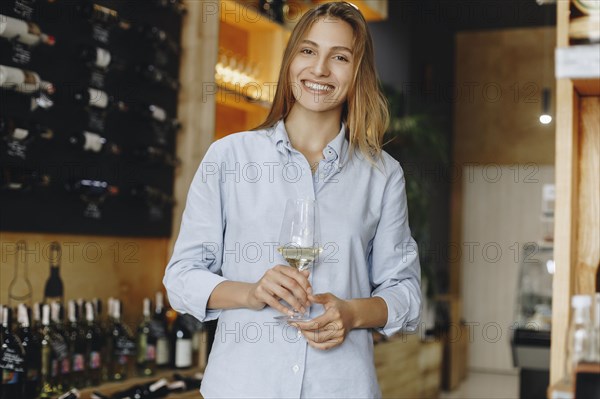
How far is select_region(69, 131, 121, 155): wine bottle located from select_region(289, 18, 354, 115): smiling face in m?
1.61

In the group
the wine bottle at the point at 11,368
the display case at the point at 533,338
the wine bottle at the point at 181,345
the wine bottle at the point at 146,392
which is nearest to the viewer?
the wine bottle at the point at 11,368

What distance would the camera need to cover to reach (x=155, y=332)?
11.3ft

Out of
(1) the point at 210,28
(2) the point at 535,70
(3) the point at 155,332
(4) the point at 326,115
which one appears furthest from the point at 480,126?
(4) the point at 326,115

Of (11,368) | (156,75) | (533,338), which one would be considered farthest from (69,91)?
(533,338)

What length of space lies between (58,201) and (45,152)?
20 centimetres

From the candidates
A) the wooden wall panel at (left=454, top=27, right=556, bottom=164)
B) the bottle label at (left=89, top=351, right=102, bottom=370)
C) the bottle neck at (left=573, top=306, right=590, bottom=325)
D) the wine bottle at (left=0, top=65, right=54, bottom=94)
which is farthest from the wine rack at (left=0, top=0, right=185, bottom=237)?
the wooden wall panel at (left=454, top=27, right=556, bottom=164)

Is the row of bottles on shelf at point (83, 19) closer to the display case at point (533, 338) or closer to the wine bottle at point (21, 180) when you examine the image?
the wine bottle at point (21, 180)

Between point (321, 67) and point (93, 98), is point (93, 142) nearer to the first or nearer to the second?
point (93, 98)

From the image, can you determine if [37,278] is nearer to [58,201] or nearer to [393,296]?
[58,201]

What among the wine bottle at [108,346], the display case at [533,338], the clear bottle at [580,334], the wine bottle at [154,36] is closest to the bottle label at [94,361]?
the wine bottle at [108,346]

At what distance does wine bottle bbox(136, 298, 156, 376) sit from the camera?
3.38 meters

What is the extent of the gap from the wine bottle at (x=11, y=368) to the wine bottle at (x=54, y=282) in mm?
393

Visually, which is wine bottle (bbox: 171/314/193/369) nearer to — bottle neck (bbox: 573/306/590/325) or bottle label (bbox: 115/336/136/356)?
bottle label (bbox: 115/336/136/356)

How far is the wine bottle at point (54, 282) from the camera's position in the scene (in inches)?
120
